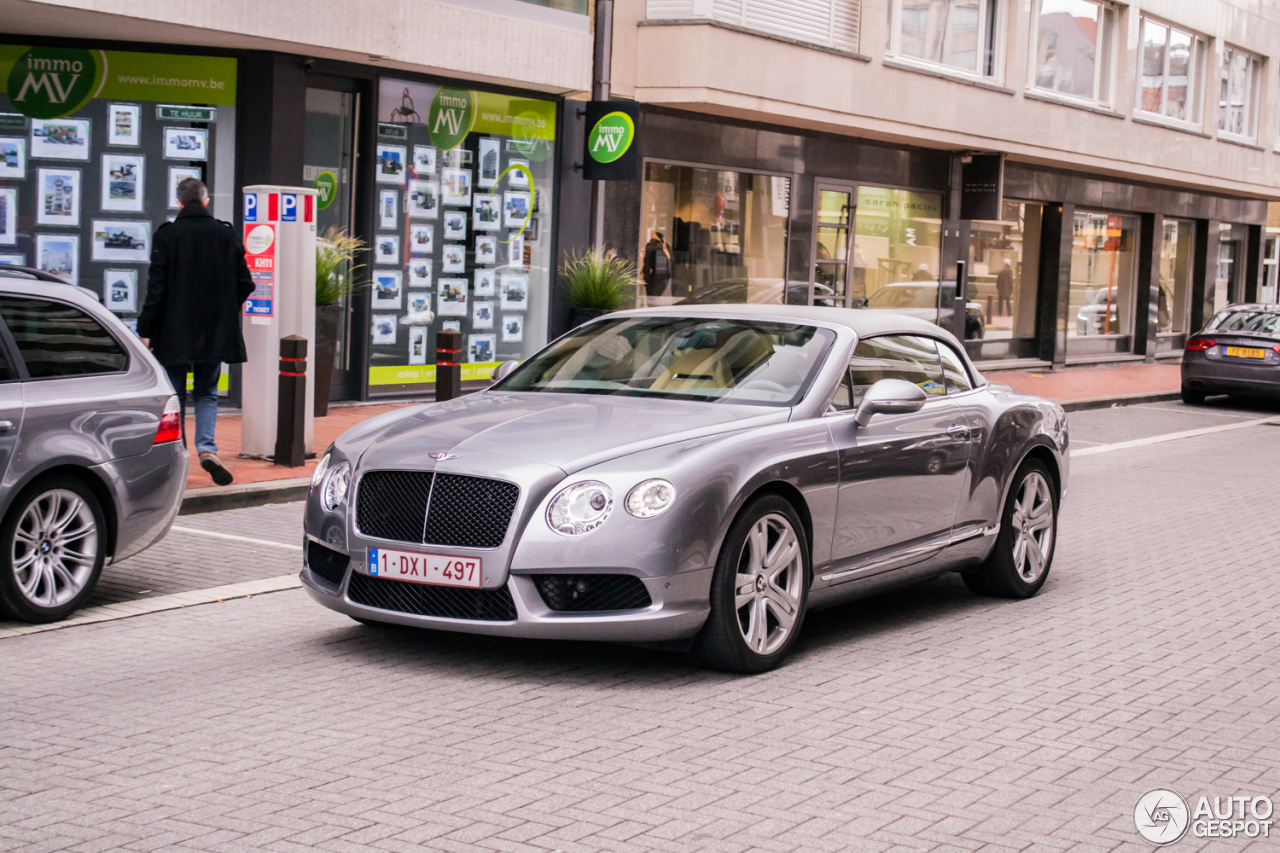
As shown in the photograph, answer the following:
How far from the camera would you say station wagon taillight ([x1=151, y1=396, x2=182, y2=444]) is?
24.2 ft

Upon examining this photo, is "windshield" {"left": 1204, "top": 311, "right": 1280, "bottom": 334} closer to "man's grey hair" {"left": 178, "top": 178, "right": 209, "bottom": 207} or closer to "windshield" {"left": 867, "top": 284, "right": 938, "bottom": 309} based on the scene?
"windshield" {"left": 867, "top": 284, "right": 938, "bottom": 309}

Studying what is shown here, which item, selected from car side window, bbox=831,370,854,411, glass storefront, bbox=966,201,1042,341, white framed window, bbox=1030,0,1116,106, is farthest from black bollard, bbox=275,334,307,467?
white framed window, bbox=1030,0,1116,106

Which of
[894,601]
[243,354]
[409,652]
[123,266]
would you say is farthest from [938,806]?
[123,266]

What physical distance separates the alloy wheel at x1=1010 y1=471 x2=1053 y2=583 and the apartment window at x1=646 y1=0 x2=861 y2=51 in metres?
12.2

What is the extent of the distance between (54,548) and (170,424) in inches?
34.1

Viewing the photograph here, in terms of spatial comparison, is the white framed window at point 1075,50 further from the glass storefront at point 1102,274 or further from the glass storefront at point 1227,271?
the glass storefront at point 1227,271

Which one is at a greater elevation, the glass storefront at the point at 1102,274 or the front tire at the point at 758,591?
the glass storefront at the point at 1102,274

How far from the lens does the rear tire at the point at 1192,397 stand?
23.4 metres

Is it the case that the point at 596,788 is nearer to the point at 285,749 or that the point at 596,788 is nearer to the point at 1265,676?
the point at 285,749

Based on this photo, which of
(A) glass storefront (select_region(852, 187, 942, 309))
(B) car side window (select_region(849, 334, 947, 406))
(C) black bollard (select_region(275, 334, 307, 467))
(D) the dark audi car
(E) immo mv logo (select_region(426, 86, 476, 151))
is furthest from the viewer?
(A) glass storefront (select_region(852, 187, 942, 309))

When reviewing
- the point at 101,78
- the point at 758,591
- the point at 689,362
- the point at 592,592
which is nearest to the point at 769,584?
the point at 758,591

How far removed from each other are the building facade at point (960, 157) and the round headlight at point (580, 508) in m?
13.9

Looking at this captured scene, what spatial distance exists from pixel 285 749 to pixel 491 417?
192 centimetres

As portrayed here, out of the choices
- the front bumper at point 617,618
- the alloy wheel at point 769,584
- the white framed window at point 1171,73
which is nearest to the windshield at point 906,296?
the white framed window at point 1171,73
